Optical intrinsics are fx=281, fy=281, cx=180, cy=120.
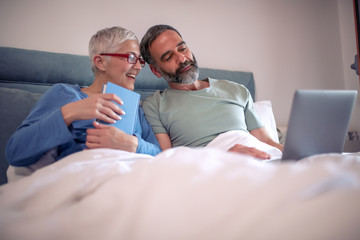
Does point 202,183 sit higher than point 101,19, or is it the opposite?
point 101,19

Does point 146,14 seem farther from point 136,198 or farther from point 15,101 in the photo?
point 136,198

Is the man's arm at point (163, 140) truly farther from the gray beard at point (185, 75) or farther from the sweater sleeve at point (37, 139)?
the sweater sleeve at point (37, 139)

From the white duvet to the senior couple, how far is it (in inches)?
14.6

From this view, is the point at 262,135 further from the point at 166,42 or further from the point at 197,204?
the point at 197,204

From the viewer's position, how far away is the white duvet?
0.38 metres

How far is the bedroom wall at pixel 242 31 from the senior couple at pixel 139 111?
0.61 meters

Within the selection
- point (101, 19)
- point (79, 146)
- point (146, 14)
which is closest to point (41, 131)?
point (79, 146)

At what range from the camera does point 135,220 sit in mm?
450

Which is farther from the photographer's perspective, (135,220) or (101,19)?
(101,19)

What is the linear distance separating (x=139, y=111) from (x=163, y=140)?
20 cm

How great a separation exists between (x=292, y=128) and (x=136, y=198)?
1.77 ft

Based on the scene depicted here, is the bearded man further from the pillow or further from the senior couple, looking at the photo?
the pillow

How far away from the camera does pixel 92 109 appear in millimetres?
958

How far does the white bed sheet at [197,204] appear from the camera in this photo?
379 millimetres
